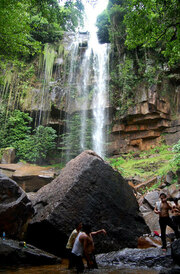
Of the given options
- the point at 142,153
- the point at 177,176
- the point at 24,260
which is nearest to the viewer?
the point at 24,260

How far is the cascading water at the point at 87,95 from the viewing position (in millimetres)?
18750

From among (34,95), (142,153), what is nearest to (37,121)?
(34,95)

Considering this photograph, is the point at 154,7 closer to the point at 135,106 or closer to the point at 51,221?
the point at 51,221

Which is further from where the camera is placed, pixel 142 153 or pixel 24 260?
pixel 142 153

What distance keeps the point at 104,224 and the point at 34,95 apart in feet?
58.0

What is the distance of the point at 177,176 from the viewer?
10023 mm

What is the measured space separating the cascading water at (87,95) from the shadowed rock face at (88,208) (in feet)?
35.9

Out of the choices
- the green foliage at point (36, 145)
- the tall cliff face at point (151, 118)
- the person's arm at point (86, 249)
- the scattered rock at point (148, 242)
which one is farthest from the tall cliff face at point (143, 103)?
the person's arm at point (86, 249)

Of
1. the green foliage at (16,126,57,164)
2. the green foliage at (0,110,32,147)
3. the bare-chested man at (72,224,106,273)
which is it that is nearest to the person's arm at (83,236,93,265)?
the bare-chested man at (72,224,106,273)

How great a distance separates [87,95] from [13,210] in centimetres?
1662

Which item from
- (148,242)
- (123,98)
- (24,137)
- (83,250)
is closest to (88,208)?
(83,250)

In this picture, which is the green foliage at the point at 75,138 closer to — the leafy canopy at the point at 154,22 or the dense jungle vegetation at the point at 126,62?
the dense jungle vegetation at the point at 126,62

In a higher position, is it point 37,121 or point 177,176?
point 37,121

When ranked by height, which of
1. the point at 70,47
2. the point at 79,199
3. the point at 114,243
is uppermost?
the point at 70,47
